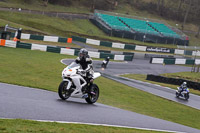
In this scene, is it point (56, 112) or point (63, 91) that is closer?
point (56, 112)

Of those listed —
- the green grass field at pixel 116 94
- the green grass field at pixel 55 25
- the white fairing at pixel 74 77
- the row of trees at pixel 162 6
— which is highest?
the row of trees at pixel 162 6

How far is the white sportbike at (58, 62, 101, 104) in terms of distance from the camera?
11.4 m

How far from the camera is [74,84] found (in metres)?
11.8

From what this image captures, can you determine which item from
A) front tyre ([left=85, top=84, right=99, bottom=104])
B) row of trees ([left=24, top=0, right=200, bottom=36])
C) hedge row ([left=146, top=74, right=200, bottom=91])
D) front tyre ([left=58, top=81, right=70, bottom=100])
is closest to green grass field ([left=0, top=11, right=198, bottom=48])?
row of trees ([left=24, top=0, right=200, bottom=36])

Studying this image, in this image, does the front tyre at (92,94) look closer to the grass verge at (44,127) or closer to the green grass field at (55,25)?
the grass verge at (44,127)

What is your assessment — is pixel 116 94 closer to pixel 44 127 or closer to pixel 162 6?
pixel 44 127

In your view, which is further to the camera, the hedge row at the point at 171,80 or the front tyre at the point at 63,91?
the hedge row at the point at 171,80

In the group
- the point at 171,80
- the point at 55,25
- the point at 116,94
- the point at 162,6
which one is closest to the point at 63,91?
the point at 116,94

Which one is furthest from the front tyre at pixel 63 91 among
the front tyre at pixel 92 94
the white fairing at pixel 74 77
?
the front tyre at pixel 92 94

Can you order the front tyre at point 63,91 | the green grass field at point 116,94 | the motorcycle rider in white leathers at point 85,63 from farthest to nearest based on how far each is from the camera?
the green grass field at point 116,94 < the motorcycle rider in white leathers at point 85,63 < the front tyre at point 63,91

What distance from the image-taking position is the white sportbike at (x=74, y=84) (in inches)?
450

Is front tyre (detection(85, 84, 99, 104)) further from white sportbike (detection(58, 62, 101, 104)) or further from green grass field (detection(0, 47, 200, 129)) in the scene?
green grass field (detection(0, 47, 200, 129))

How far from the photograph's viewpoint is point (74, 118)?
30.3 ft

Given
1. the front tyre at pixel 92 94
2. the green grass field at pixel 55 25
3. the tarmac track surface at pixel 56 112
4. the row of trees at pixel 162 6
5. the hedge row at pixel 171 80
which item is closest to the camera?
the tarmac track surface at pixel 56 112
